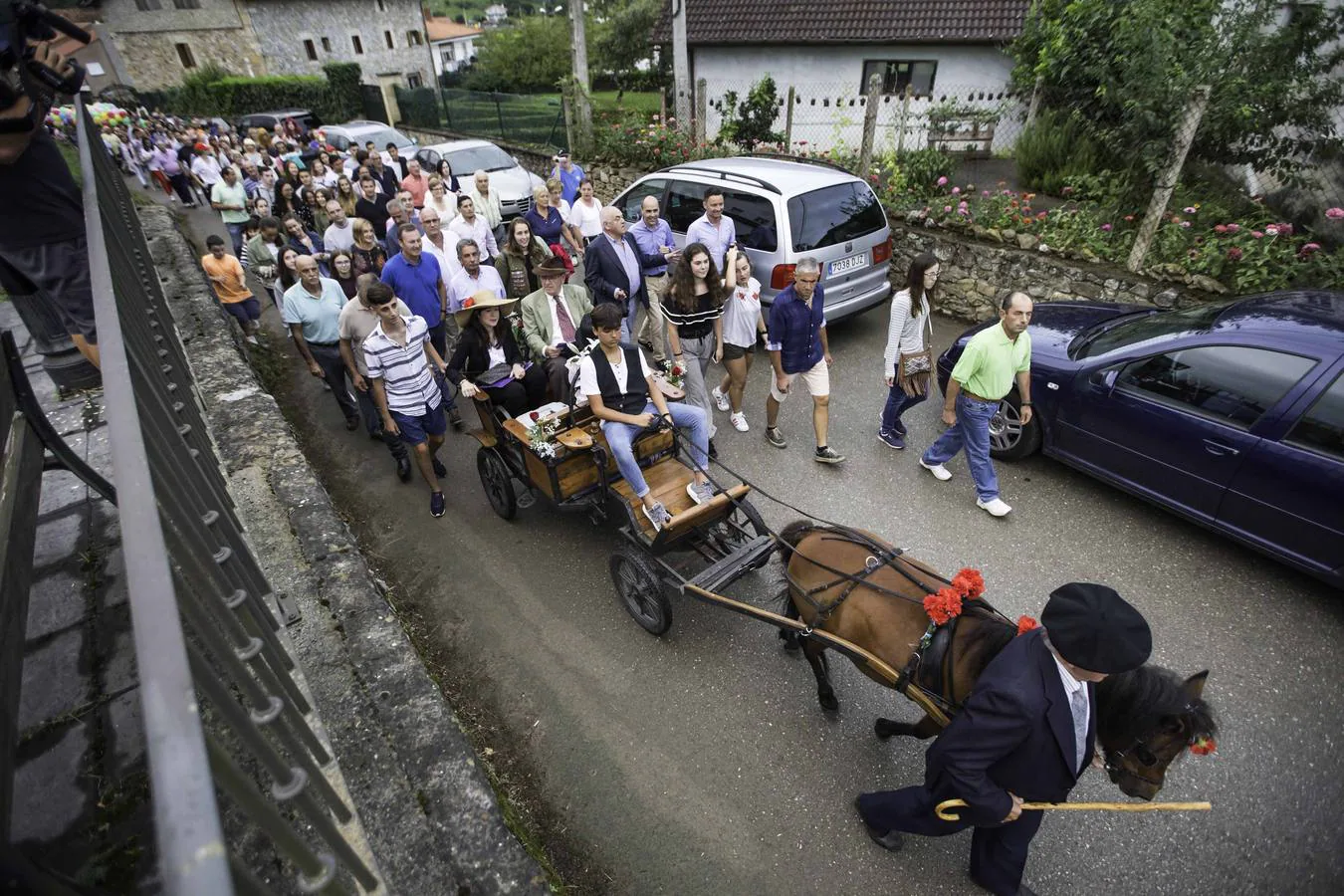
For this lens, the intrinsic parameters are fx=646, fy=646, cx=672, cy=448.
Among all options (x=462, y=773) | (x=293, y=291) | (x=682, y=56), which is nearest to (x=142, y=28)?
(x=682, y=56)

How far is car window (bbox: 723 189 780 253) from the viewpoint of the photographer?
7.10 m

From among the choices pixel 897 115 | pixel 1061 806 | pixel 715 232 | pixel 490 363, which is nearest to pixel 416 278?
pixel 490 363

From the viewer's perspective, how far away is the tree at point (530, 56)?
141ft

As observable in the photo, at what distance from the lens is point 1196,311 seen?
5039mm

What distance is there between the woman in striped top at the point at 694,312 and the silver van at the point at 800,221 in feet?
5.23

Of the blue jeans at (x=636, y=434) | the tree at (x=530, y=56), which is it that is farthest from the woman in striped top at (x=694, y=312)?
A: the tree at (x=530, y=56)

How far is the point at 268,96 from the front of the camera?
3183 centimetres

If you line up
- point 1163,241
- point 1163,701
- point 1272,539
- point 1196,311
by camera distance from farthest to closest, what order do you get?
point 1163,241, point 1196,311, point 1272,539, point 1163,701

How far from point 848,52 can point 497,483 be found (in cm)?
1654

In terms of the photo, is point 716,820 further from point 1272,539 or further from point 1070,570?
point 1272,539

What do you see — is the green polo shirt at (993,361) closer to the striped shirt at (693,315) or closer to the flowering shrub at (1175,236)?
the striped shirt at (693,315)

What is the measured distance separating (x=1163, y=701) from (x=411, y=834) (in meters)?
2.76

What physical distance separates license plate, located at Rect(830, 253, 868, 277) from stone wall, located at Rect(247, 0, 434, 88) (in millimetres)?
40583

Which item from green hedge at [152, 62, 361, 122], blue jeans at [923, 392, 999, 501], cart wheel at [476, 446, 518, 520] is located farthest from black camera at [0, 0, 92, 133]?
green hedge at [152, 62, 361, 122]
